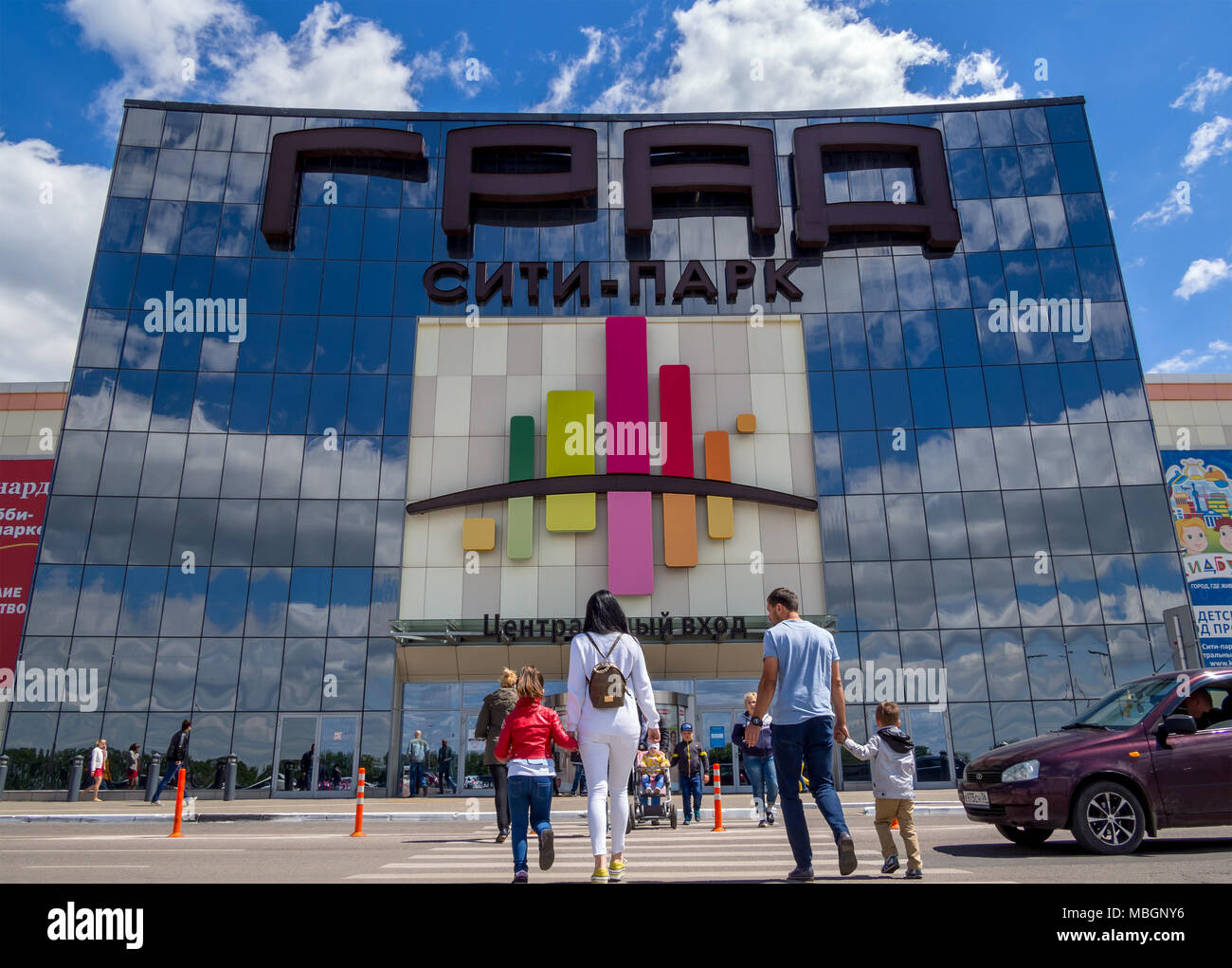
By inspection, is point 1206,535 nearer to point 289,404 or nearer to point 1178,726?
point 1178,726

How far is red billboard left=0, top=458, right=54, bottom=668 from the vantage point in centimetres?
2788

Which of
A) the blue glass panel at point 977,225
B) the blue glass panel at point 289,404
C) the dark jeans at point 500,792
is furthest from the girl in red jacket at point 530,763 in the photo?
the blue glass panel at point 977,225

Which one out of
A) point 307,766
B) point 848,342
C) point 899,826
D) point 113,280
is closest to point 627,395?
point 848,342

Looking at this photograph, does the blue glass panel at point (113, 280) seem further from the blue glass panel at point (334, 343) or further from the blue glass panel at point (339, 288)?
the blue glass panel at point (334, 343)

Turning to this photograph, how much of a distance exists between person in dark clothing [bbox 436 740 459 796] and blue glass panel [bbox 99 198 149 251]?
1920 centimetres

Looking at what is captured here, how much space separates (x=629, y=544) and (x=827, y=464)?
6.77 meters

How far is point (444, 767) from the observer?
2456 cm

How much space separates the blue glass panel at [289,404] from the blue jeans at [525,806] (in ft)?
73.6

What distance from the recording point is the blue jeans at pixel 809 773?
5.87 meters

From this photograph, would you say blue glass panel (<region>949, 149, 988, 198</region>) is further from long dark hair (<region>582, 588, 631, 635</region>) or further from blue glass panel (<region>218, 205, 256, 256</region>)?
long dark hair (<region>582, 588, 631, 635</region>)

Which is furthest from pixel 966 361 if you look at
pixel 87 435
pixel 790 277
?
pixel 87 435

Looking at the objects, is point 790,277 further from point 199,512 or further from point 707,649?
point 199,512

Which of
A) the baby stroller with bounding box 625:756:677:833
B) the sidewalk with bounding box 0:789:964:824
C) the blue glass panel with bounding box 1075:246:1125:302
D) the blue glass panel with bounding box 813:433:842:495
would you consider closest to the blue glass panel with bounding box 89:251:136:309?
the sidewalk with bounding box 0:789:964:824

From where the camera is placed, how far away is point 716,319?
27.8 metres
